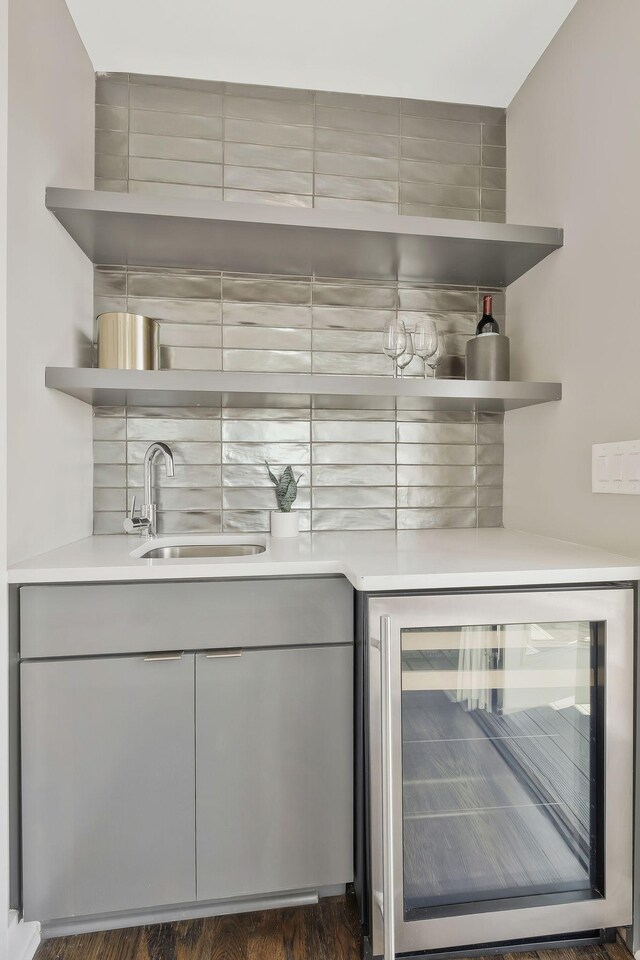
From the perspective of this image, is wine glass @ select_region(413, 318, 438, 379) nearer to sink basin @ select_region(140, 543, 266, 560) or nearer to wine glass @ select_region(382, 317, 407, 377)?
wine glass @ select_region(382, 317, 407, 377)

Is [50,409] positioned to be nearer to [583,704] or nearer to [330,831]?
[330,831]

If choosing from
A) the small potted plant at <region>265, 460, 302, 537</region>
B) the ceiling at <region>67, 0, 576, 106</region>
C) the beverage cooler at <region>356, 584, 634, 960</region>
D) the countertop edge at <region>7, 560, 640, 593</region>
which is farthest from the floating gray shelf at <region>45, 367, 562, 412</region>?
the ceiling at <region>67, 0, 576, 106</region>

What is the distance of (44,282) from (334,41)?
4.05ft

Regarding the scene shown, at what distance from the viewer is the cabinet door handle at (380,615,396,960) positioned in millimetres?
1104

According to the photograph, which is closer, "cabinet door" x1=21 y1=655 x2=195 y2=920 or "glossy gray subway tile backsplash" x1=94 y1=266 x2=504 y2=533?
"cabinet door" x1=21 y1=655 x2=195 y2=920

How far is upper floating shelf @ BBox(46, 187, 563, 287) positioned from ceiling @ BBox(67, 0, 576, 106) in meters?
0.59

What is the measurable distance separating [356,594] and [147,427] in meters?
0.99

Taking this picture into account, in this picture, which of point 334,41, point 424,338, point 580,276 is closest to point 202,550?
point 424,338

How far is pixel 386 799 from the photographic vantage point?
112cm

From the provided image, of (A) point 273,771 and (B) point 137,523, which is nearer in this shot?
(A) point 273,771

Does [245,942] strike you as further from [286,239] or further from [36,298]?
[286,239]

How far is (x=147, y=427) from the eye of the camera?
185 cm

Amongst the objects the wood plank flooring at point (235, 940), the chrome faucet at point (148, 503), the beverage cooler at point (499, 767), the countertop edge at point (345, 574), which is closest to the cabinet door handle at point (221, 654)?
the countertop edge at point (345, 574)

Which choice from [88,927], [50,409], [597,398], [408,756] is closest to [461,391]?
Answer: [597,398]
